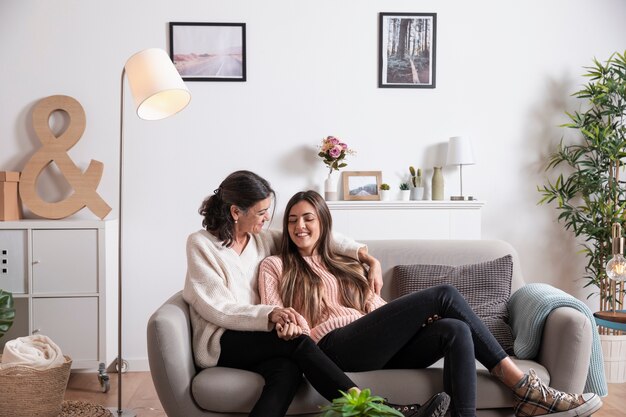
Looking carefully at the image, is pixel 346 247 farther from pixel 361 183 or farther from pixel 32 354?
pixel 32 354

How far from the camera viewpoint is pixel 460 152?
13.4 ft

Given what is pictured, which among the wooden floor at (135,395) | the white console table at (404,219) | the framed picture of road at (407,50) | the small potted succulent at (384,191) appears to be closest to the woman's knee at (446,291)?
the wooden floor at (135,395)

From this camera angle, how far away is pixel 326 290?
281 centimetres

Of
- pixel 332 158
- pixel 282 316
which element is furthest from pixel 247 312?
pixel 332 158

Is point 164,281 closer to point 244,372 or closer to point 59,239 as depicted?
point 59,239

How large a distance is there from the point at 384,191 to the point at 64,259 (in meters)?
1.85

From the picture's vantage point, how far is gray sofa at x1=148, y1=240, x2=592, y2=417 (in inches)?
95.5

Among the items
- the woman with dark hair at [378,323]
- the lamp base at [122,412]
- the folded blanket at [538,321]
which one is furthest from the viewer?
the lamp base at [122,412]

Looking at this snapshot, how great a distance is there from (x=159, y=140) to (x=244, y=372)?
2033 millimetres

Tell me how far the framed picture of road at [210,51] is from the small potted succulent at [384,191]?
1.05 meters

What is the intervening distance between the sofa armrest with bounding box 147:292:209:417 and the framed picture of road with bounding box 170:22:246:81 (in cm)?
205

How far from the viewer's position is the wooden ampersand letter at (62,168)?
13.0ft

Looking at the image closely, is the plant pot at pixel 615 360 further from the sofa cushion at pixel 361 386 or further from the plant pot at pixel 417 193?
the sofa cushion at pixel 361 386

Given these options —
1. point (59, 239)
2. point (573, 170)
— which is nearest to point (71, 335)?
point (59, 239)
